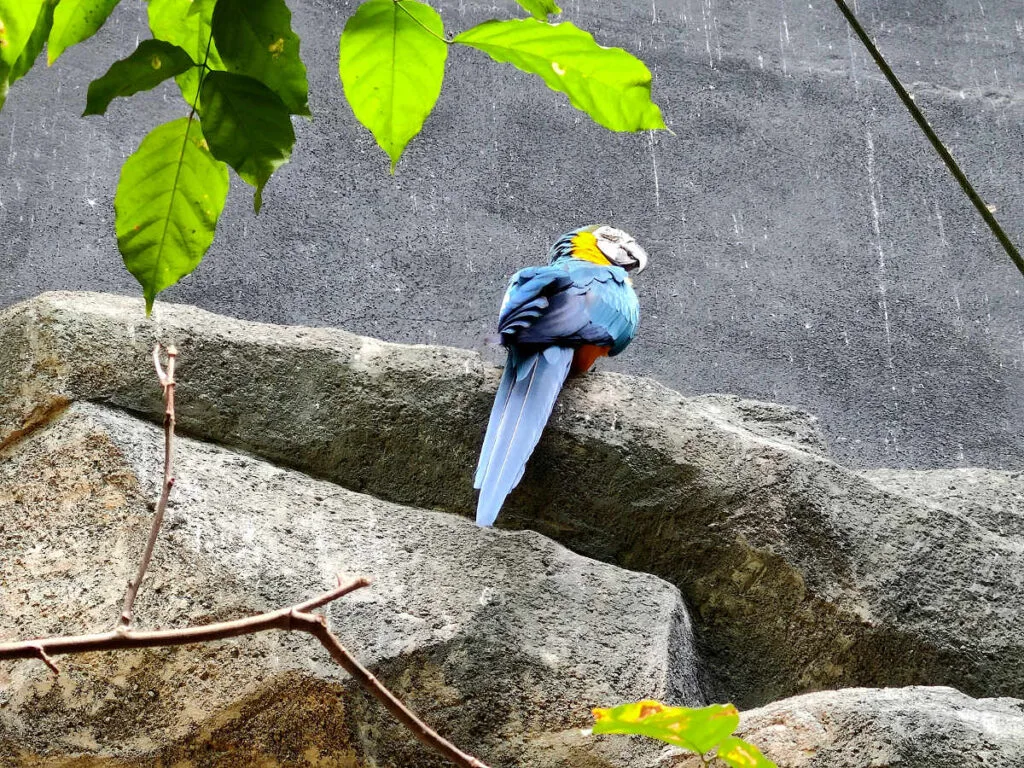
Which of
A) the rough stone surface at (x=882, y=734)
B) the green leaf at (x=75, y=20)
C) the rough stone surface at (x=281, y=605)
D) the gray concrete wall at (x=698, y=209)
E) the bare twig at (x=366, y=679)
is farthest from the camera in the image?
the gray concrete wall at (x=698, y=209)

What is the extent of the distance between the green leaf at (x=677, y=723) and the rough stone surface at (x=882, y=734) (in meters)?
0.80

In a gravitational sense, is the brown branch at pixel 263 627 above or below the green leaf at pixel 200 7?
below

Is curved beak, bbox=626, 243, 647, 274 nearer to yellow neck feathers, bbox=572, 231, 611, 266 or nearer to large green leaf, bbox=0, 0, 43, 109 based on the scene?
yellow neck feathers, bbox=572, 231, 611, 266

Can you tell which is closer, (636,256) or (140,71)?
(140,71)

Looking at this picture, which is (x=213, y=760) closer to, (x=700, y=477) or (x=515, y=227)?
(x=700, y=477)

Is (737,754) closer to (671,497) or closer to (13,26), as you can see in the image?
(13,26)

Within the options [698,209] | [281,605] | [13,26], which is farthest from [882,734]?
[698,209]

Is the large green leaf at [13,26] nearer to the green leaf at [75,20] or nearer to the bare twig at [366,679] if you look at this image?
the green leaf at [75,20]

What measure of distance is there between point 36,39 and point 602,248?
6.05ft

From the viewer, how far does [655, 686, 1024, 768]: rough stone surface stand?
1.18m

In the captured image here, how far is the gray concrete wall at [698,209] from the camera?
3.31 m

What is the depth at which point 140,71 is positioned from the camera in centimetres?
49

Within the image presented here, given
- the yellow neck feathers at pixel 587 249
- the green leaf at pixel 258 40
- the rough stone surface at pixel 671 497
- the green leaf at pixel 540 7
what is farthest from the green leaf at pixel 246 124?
the yellow neck feathers at pixel 587 249

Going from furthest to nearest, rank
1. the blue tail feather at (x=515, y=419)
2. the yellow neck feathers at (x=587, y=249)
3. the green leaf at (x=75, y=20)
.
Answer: the yellow neck feathers at (x=587, y=249) < the blue tail feather at (x=515, y=419) < the green leaf at (x=75, y=20)
